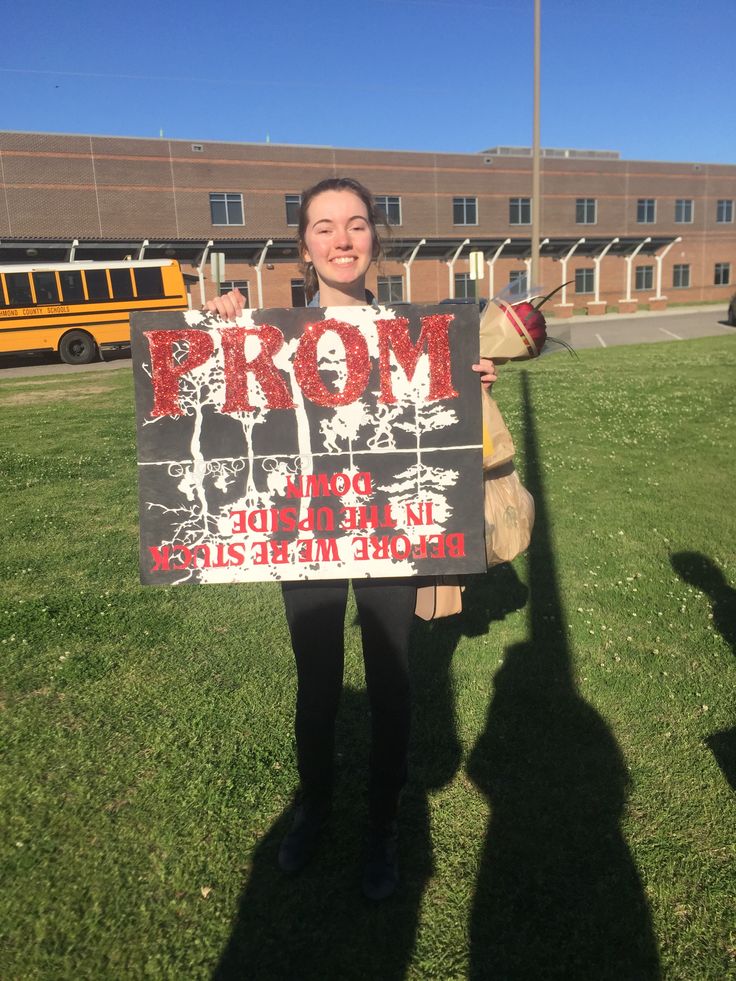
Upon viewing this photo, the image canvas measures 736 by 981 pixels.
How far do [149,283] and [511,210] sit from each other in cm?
3029

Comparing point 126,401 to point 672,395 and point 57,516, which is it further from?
point 672,395

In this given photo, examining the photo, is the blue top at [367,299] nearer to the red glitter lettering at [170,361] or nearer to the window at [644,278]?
the red glitter lettering at [170,361]

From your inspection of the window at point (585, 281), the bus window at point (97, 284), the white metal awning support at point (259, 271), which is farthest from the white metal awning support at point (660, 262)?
the bus window at point (97, 284)

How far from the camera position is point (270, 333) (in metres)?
2.20

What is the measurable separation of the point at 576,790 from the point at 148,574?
70.9 inches

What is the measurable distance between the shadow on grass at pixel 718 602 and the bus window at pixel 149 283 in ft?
68.4

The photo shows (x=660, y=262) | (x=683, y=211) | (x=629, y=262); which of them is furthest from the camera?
(x=683, y=211)

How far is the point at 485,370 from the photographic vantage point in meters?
2.18

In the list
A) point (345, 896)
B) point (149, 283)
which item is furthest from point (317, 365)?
point (149, 283)

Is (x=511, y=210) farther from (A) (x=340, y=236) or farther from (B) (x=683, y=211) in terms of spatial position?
(A) (x=340, y=236)

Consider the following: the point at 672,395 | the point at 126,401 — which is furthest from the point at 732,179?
the point at 126,401

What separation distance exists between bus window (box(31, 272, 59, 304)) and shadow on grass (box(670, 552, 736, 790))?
67.8 feet

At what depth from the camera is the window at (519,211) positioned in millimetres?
46000

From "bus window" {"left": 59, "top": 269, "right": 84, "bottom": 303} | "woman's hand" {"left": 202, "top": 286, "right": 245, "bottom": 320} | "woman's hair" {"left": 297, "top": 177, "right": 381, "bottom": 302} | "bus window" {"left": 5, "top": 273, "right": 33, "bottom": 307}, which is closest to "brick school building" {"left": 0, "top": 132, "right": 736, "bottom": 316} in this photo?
"bus window" {"left": 59, "top": 269, "right": 84, "bottom": 303}
